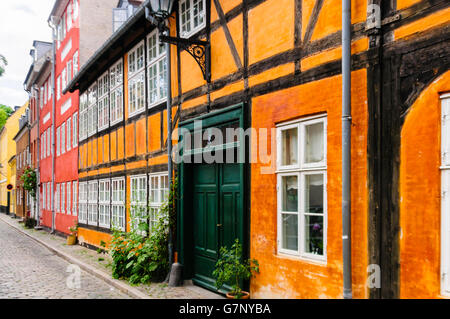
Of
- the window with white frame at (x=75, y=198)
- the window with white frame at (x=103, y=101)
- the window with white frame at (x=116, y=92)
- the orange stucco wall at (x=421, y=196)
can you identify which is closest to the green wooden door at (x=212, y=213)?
the orange stucco wall at (x=421, y=196)

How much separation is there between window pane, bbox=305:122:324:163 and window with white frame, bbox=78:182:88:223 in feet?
43.4

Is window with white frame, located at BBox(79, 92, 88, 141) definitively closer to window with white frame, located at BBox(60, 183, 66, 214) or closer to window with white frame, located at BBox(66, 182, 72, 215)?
window with white frame, located at BBox(66, 182, 72, 215)

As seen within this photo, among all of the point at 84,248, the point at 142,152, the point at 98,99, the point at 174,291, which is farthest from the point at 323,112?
the point at 84,248

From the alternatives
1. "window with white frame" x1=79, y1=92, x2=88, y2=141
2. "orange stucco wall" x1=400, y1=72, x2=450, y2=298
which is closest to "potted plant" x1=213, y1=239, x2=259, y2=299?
"orange stucco wall" x1=400, y1=72, x2=450, y2=298

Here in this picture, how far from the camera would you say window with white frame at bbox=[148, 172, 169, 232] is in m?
10.1

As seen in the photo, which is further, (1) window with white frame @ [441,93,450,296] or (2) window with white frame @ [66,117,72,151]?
(2) window with white frame @ [66,117,72,151]

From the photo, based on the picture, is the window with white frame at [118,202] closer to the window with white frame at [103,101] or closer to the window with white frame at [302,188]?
the window with white frame at [103,101]

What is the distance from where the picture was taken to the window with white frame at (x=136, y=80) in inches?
449

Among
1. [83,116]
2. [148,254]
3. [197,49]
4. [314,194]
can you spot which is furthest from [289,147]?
[83,116]

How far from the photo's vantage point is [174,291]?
26.2 feet

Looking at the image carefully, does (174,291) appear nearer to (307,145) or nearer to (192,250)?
(192,250)

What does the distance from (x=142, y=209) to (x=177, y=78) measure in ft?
9.96

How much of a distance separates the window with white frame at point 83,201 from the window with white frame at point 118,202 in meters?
3.74

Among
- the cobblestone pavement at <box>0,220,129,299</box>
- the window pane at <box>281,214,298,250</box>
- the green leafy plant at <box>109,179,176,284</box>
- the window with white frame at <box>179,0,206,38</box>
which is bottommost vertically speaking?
the cobblestone pavement at <box>0,220,129,299</box>
